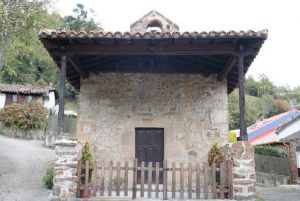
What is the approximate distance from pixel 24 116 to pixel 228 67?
1501cm

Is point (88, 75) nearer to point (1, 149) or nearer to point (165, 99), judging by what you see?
point (165, 99)

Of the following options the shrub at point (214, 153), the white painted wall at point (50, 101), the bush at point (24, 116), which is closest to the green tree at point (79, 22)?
the white painted wall at point (50, 101)

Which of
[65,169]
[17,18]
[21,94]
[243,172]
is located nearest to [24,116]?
[21,94]

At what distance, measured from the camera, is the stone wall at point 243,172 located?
6750 millimetres

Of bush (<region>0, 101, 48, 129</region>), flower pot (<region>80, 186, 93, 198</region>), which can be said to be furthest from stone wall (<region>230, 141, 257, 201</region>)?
bush (<region>0, 101, 48, 129</region>)

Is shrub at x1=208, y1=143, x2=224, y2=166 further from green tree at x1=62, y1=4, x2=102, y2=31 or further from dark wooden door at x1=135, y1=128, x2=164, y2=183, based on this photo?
green tree at x1=62, y1=4, x2=102, y2=31

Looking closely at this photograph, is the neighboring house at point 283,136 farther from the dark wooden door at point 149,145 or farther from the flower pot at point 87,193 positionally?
the flower pot at point 87,193

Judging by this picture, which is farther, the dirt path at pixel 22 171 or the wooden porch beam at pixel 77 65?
the dirt path at pixel 22 171

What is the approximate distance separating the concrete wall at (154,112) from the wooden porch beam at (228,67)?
1.19 feet

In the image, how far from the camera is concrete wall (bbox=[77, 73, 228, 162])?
30.2 feet

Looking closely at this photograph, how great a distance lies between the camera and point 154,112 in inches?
371

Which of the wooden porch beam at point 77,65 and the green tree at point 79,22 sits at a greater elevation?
the green tree at point 79,22

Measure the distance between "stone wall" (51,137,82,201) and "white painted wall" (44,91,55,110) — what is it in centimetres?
2200

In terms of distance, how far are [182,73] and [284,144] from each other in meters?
10.4
